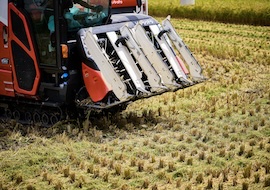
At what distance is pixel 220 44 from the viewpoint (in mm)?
16734

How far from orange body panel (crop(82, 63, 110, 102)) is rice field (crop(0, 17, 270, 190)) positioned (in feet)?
1.52

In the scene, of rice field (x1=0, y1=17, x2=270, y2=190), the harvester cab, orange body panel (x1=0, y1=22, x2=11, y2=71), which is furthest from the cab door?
rice field (x1=0, y1=17, x2=270, y2=190)

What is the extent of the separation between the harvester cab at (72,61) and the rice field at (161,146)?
431mm

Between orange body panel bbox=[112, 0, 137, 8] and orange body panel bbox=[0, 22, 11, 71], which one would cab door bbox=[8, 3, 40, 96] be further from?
orange body panel bbox=[112, 0, 137, 8]

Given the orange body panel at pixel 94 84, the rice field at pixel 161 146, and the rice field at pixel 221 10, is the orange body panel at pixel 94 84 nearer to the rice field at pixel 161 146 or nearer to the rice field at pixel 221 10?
the rice field at pixel 161 146

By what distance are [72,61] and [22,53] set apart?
0.78 m

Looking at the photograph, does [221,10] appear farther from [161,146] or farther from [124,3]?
[161,146]

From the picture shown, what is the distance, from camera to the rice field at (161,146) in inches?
278

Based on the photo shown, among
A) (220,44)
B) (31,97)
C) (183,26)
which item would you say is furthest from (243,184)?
(183,26)

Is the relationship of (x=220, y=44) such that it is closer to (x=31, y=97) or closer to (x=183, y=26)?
(x=183, y=26)

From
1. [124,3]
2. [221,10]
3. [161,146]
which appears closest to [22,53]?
[161,146]

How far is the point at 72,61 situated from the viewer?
9188mm

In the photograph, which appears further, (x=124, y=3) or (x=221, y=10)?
(x=221, y=10)

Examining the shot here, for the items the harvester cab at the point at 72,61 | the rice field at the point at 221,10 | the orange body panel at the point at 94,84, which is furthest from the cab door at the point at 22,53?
the rice field at the point at 221,10
